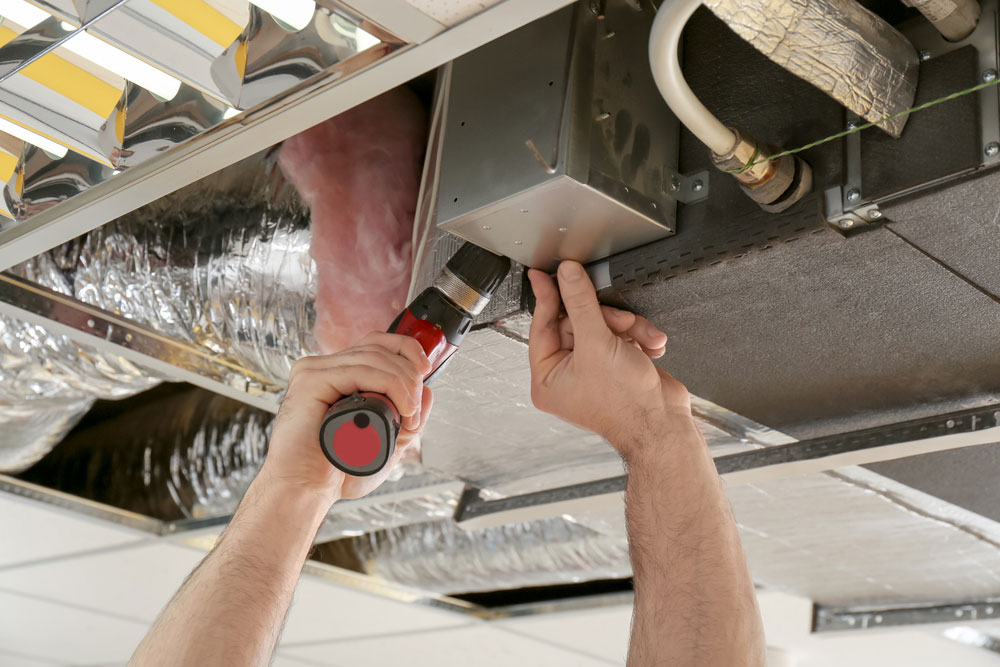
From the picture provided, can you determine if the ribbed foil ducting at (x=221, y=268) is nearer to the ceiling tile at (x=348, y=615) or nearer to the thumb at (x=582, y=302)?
the thumb at (x=582, y=302)

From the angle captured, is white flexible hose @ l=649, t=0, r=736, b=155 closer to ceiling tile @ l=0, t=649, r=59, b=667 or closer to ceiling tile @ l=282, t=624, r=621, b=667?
ceiling tile @ l=282, t=624, r=621, b=667

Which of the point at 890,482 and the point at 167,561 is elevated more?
the point at 890,482

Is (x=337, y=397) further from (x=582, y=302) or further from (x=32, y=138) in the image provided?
(x=32, y=138)

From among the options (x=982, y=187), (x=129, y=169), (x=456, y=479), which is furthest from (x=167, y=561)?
(x=982, y=187)

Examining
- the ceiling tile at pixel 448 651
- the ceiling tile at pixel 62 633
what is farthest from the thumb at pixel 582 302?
the ceiling tile at pixel 62 633

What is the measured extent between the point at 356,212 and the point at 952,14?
2.34 ft

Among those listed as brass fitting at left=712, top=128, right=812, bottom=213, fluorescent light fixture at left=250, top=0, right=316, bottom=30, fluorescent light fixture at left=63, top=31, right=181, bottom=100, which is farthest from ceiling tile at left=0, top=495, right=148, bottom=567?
brass fitting at left=712, top=128, right=812, bottom=213

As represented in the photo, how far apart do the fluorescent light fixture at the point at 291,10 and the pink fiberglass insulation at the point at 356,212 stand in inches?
17.5

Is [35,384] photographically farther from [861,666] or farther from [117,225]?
[861,666]

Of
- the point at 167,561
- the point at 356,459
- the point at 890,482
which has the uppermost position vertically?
the point at 890,482

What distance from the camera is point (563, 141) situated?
0.86m

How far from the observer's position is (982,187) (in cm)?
77

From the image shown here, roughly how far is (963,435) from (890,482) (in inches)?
14.9

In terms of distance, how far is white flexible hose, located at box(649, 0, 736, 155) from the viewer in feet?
2.42
